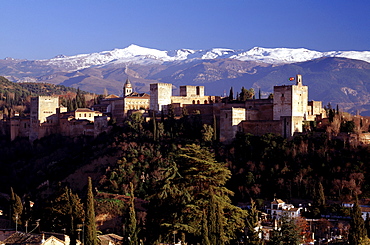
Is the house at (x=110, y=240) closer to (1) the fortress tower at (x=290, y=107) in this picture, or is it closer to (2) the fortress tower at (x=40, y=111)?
(1) the fortress tower at (x=290, y=107)

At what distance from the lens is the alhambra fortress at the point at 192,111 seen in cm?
4422

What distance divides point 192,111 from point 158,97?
12.3ft

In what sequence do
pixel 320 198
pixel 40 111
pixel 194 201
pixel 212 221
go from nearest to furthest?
pixel 212 221, pixel 194 201, pixel 320 198, pixel 40 111

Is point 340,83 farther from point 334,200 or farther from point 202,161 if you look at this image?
point 202,161

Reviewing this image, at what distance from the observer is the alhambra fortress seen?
44.2 m

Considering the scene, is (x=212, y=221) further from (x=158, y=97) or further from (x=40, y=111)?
(x=40, y=111)

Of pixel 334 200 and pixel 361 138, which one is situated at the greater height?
pixel 361 138

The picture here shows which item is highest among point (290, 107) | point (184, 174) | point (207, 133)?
point (290, 107)

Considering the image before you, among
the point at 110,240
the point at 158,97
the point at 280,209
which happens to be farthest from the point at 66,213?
the point at 158,97

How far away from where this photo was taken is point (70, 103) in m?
64.9

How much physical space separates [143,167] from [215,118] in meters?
6.93

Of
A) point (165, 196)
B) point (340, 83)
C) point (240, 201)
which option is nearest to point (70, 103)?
point (240, 201)

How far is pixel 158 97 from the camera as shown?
176 feet

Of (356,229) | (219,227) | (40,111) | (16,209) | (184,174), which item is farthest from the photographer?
(40,111)
